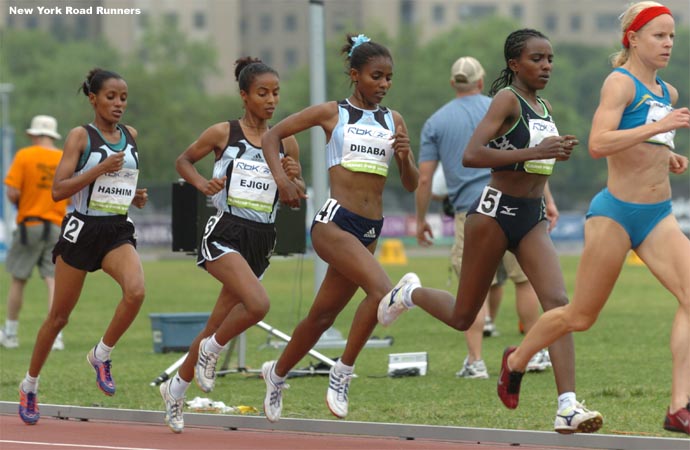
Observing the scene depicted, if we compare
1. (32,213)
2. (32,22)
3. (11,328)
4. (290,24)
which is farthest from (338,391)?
(290,24)

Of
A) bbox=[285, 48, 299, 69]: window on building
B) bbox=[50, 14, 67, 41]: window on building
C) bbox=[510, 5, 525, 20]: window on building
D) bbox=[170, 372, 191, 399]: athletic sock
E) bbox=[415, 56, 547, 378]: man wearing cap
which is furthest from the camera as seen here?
bbox=[285, 48, 299, 69]: window on building

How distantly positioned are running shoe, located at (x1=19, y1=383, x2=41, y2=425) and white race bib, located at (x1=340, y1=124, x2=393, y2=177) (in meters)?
3.00

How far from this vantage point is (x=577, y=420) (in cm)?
862

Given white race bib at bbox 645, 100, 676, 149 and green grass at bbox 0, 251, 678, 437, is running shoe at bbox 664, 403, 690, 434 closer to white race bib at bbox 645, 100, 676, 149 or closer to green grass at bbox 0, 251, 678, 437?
green grass at bbox 0, 251, 678, 437

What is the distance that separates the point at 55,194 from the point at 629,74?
438cm

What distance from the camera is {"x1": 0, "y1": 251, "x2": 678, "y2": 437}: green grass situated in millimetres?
10883

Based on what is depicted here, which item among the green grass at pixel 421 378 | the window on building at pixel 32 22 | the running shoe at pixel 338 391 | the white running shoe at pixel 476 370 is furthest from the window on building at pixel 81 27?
the running shoe at pixel 338 391

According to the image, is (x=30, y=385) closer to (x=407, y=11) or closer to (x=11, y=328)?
(x=11, y=328)

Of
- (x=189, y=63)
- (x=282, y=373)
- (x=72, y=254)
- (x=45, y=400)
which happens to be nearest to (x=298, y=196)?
(x=282, y=373)

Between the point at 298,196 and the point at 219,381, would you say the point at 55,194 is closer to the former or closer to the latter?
the point at 298,196

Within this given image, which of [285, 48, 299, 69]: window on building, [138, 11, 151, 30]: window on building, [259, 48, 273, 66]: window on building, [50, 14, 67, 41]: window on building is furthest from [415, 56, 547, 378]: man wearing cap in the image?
[285, 48, 299, 69]: window on building

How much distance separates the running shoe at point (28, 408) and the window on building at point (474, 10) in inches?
5494

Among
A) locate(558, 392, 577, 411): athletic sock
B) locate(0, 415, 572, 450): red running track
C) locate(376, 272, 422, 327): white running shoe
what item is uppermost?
locate(376, 272, 422, 327): white running shoe

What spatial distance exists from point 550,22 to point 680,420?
146854 mm
